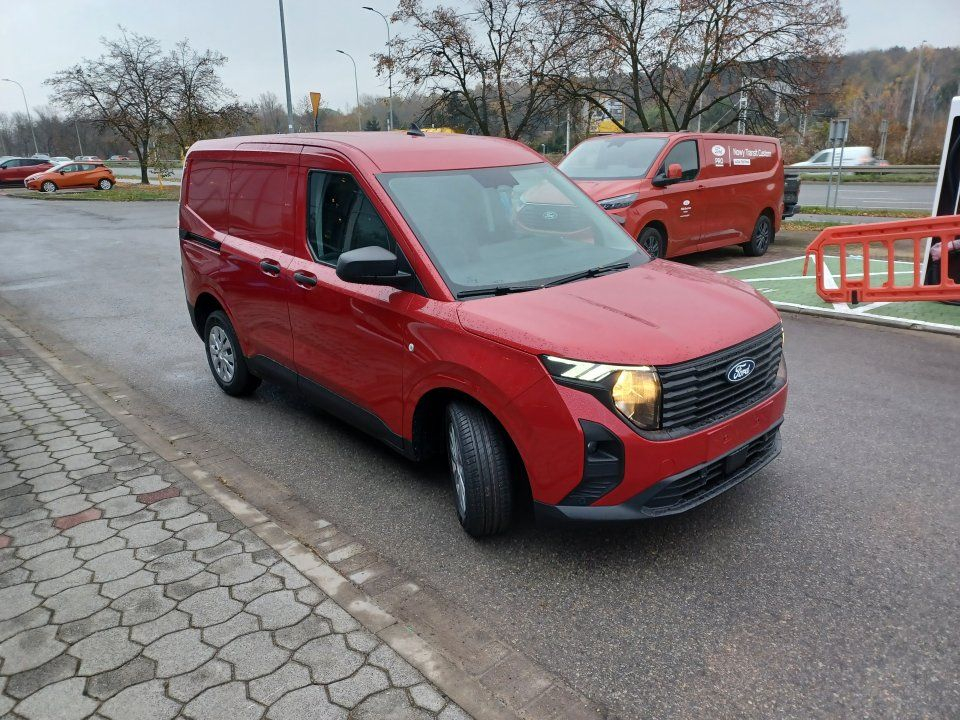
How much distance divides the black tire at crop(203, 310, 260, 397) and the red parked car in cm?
4239

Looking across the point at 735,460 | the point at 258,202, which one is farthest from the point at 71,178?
the point at 735,460

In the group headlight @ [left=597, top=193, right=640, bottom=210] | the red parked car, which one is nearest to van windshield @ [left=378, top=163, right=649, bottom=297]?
headlight @ [left=597, top=193, right=640, bottom=210]

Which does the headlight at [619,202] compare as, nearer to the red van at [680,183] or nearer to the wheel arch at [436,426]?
the red van at [680,183]

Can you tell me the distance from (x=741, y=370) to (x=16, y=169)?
46854 millimetres

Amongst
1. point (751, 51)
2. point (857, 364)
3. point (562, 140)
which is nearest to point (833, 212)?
point (751, 51)

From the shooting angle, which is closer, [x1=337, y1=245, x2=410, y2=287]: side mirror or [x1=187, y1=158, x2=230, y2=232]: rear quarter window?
[x1=337, y1=245, x2=410, y2=287]: side mirror

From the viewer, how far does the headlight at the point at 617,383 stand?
296 cm

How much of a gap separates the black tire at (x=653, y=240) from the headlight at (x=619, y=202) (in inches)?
19.4

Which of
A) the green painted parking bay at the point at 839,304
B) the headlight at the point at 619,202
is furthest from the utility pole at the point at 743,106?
the headlight at the point at 619,202

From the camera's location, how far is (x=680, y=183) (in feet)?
33.1

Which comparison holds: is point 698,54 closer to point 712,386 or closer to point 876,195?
point 876,195

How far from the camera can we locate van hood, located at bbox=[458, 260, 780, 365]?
3020 millimetres

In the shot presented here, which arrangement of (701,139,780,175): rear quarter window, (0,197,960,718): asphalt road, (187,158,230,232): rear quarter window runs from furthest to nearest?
(701,139,780,175): rear quarter window, (187,158,230,232): rear quarter window, (0,197,960,718): asphalt road

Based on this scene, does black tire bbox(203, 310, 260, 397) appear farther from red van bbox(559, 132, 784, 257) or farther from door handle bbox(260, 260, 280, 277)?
red van bbox(559, 132, 784, 257)
